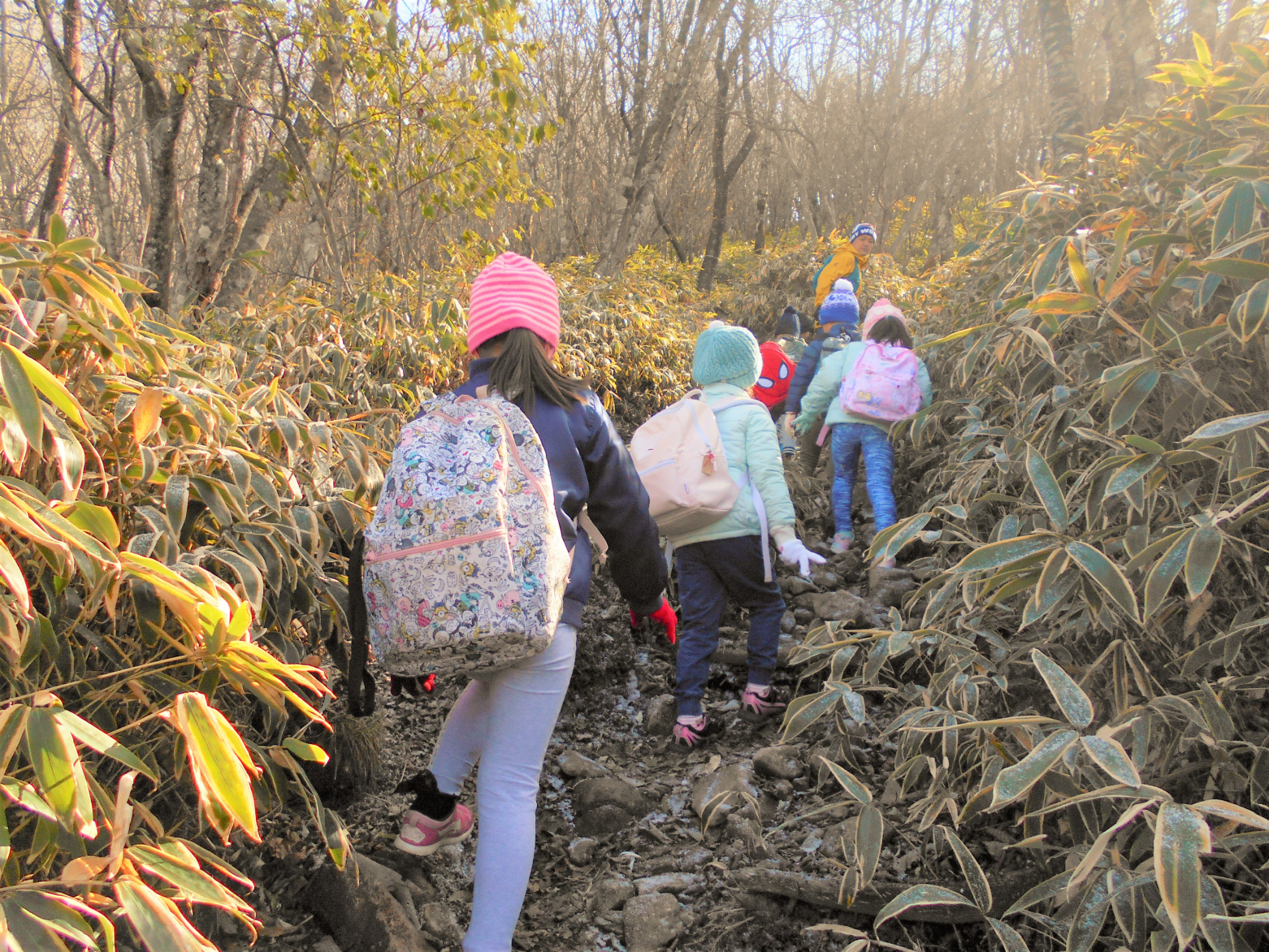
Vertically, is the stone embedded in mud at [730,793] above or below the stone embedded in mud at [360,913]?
below

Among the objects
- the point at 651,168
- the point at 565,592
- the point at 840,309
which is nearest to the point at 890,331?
the point at 840,309

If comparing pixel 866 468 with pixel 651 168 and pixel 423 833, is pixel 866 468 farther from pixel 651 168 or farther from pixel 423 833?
pixel 651 168

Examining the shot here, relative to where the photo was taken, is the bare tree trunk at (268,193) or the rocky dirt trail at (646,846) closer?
the rocky dirt trail at (646,846)

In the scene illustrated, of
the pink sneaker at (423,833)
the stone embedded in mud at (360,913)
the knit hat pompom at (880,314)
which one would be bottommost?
the stone embedded in mud at (360,913)

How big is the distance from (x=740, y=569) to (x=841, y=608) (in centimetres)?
90

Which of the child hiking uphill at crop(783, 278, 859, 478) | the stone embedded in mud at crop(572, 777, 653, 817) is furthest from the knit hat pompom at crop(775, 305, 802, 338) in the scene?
the stone embedded in mud at crop(572, 777, 653, 817)

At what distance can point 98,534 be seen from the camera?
1.25 meters

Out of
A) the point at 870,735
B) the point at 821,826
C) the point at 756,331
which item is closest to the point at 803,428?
the point at 870,735

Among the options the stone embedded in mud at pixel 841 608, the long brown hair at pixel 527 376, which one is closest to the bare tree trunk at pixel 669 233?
the stone embedded in mud at pixel 841 608

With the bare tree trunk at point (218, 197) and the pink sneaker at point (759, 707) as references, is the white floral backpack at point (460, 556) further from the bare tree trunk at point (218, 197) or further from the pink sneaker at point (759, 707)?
the bare tree trunk at point (218, 197)

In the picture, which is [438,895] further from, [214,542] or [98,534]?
[98,534]

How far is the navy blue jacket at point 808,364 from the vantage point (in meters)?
5.85

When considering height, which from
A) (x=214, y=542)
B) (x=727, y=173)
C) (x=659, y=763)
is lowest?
(x=659, y=763)

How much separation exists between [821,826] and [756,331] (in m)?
8.55
